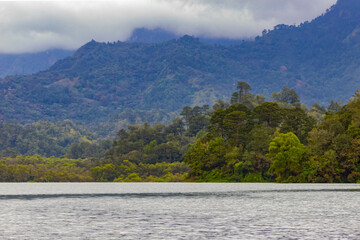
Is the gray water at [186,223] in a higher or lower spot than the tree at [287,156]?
lower

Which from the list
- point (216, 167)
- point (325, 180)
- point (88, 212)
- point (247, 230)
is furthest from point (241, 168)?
point (247, 230)

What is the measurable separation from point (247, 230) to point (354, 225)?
881 centimetres

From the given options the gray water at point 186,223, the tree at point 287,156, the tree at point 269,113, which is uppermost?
the tree at point 269,113

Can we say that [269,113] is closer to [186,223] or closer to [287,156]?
[287,156]

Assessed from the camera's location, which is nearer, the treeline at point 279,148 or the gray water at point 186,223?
the gray water at point 186,223

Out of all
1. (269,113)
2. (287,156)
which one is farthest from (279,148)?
(269,113)

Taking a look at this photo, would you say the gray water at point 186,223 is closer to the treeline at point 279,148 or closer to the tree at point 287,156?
the treeline at point 279,148

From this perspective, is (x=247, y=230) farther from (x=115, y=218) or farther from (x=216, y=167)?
(x=216, y=167)

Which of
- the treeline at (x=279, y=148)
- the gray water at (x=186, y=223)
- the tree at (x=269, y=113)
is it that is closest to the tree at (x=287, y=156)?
the treeline at (x=279, y=148)

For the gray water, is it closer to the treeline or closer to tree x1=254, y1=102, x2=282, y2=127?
the treeline

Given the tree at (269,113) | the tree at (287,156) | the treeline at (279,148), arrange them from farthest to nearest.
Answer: the tree at (269,113), the tree at (287,156), the treeline at (279,148)

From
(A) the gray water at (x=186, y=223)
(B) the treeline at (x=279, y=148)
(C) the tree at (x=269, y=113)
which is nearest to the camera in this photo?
→ (A) the gray water at (x=186, y=223)

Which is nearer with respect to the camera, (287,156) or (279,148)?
(287,156)

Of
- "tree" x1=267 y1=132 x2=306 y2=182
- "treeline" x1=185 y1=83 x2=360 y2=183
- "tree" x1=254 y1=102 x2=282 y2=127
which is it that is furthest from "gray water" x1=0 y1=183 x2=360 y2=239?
"tree" x1=254 y1=102 x2=282 y2=127
